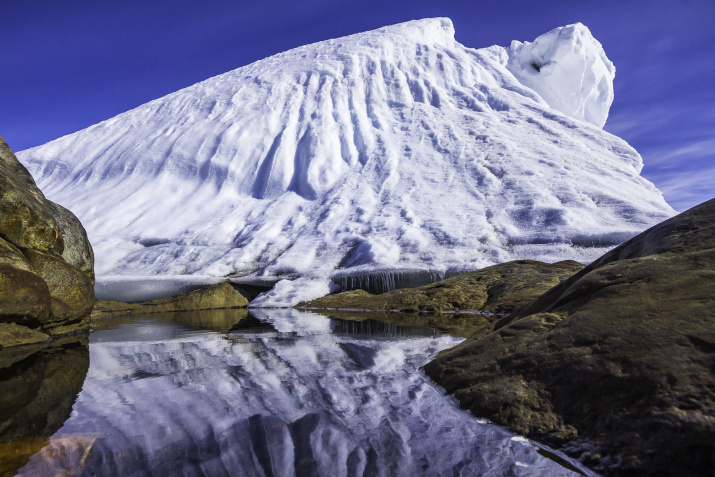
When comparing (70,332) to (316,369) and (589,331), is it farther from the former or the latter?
(589,331)

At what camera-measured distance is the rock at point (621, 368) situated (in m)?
1.49

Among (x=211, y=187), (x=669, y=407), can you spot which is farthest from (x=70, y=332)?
(x=211, y=187)

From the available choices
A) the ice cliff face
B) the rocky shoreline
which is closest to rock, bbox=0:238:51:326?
the rocky shoreline

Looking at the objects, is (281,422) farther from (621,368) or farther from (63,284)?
(63,284)

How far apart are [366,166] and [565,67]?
12.1 m

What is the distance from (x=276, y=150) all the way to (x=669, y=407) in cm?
1633

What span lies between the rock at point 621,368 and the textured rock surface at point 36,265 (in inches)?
172

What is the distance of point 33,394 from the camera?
266 cm

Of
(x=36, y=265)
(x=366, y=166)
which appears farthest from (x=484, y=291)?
(x=366, y=166)

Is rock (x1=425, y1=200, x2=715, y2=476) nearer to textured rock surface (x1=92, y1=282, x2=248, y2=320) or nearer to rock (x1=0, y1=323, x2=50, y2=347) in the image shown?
rock (x1=0, y1=323, x2=50, y2=347)

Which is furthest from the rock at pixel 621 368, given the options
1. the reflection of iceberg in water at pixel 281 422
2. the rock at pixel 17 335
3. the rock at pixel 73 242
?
the rock at pixel 73 242

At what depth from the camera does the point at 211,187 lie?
16719mm

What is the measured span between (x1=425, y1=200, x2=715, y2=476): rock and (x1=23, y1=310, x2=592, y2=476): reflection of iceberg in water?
6.7 inches

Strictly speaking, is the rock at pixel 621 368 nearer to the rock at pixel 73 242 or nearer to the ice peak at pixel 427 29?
the rock at pixel 73 242
